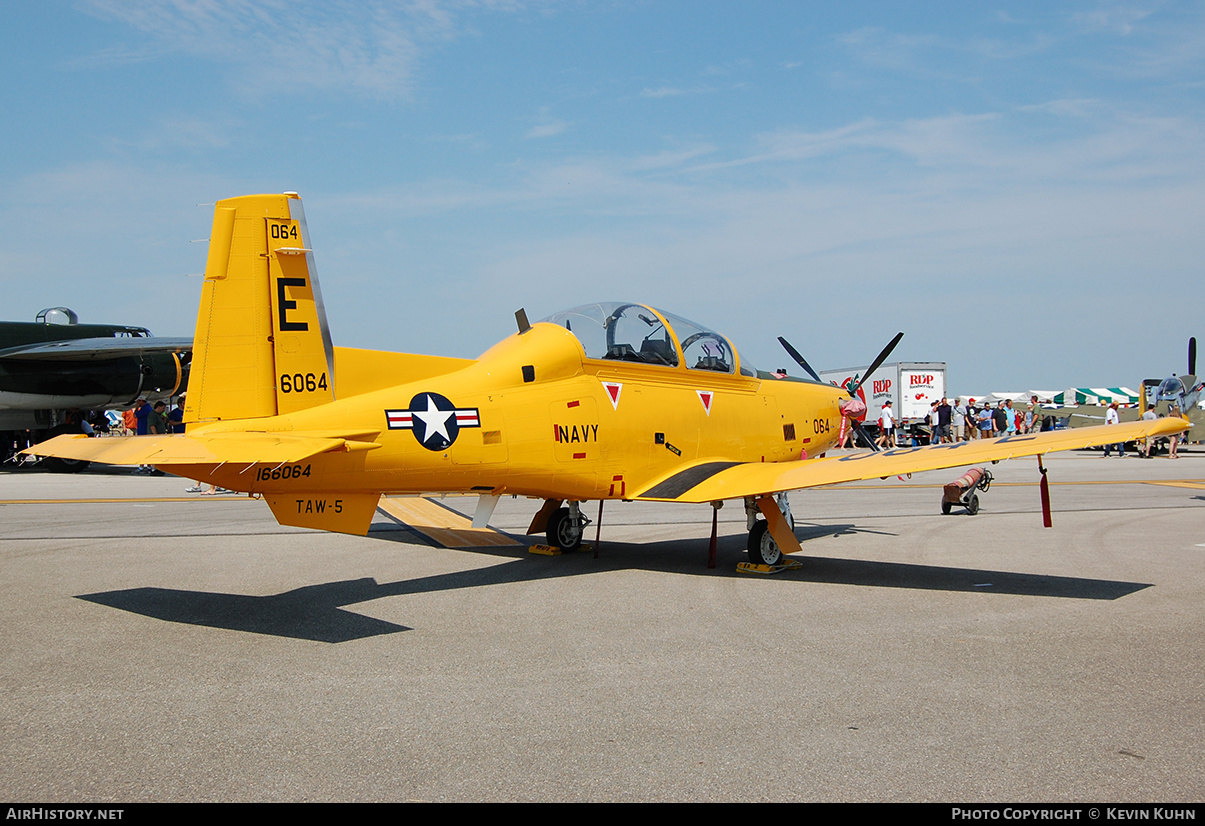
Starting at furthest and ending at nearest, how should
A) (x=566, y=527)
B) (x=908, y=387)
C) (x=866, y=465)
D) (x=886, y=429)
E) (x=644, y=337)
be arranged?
(x=908, y=387), (x=886, y=429), (x=566, y=527), (x=644, y=337), (x=866, y=465)

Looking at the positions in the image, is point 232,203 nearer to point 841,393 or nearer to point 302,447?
point 302,447

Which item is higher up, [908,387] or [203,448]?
[908,387]

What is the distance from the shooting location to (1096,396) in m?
71.9

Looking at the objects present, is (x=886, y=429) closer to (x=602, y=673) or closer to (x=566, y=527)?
(x=566, y=527)

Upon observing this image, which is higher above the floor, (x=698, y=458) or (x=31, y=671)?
(x=698, y=458)

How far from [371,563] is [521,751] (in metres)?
5.99

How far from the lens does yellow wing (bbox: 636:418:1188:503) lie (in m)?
7.90

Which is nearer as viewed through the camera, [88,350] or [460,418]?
[460,418]

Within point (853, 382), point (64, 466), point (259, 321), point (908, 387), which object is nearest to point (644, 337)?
point (259, 321)

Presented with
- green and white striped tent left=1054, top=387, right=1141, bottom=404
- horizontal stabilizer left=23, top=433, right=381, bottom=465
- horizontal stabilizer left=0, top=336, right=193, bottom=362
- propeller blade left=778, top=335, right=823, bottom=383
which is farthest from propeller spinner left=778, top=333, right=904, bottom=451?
green and white striped tent left=1054, top=387, right=1141, bottom=404

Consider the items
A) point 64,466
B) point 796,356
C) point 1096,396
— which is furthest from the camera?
point 1096,396

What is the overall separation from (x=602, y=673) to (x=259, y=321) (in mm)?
4232

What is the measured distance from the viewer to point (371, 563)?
382 inches
